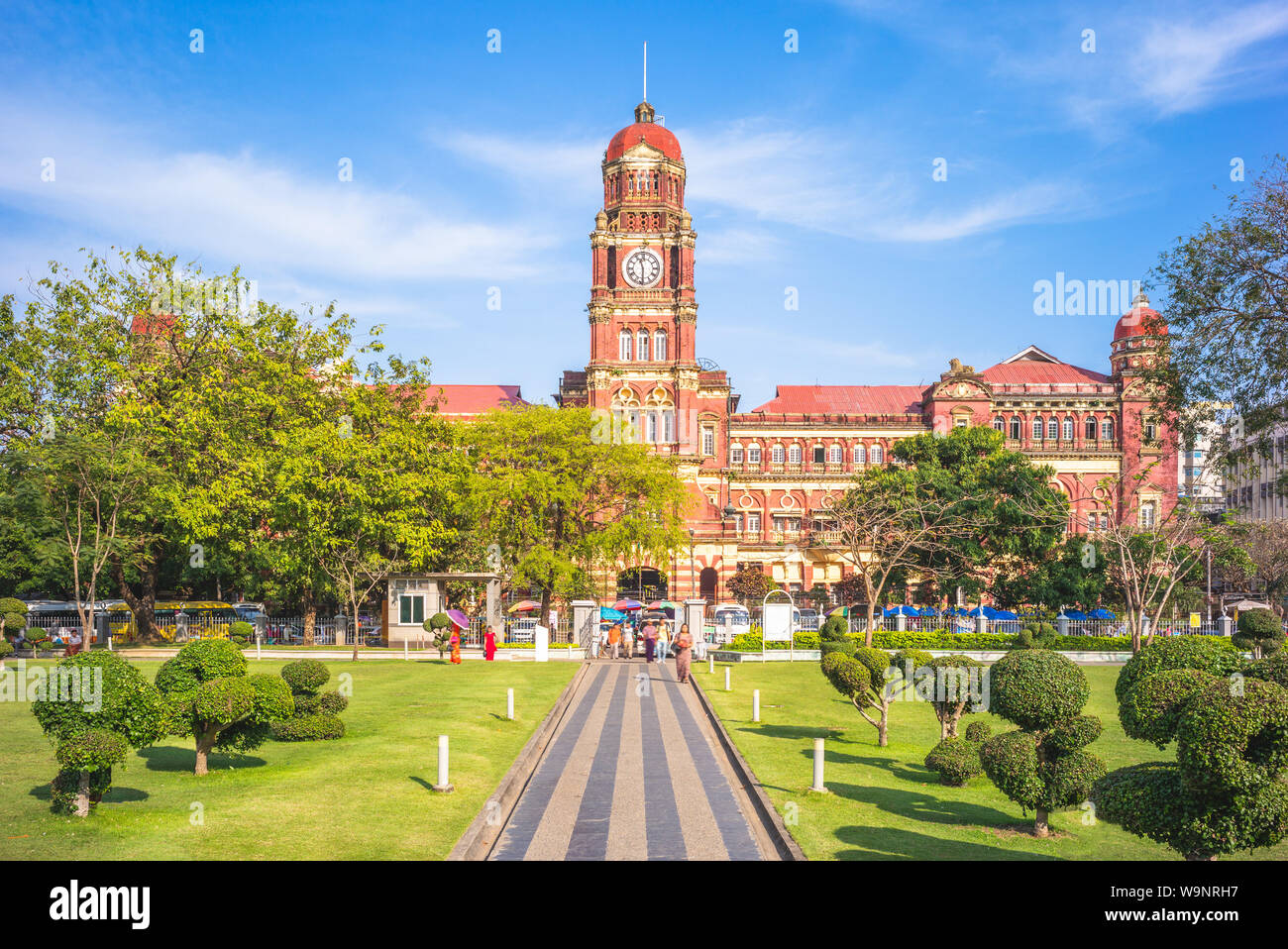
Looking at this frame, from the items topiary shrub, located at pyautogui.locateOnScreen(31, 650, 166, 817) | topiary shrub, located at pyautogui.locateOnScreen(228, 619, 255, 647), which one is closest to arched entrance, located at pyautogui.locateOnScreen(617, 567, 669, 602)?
topiary shrub, located at pyautogui.locateOnScreen(228, 619, 255, 647)

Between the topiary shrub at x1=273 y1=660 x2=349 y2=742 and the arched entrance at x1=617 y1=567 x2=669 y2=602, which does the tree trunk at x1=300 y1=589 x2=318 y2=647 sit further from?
the arched entrance at x1=617 y1=567 x2=669 y2=602

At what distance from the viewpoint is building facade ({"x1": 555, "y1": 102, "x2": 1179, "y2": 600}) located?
2650 inches

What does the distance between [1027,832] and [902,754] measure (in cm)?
641

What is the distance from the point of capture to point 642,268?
68.4 meters

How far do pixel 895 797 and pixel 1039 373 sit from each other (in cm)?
6895

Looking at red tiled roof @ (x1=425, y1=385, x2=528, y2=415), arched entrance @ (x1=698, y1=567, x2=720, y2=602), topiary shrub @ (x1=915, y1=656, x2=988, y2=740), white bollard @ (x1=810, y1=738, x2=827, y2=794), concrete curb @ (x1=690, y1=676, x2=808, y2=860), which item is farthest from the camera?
red tiled roof @ (x1=425, y1=385, x2=528, y2=415)

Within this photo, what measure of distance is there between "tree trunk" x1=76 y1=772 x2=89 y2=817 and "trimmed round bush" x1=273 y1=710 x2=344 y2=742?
20.7 ft

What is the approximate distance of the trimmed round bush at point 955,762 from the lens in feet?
55.1

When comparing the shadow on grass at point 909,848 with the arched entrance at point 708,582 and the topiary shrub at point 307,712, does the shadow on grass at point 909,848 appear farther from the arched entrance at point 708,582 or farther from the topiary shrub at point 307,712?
the arched entrance at point 708,582

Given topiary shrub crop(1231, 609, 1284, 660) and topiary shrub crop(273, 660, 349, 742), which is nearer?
topiary shrub crop(273, 660, 349, 742)

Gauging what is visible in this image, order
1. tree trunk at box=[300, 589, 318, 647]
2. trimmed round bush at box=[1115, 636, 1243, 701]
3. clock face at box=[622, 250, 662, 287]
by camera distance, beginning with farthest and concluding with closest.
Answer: clock face at box=[622, 250, 662, 287], tree trunk at box=[300, 589, 318, 647], trimmed round bush at box=[1115, 636, 1243, 701]

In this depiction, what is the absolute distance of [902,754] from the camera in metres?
20.1

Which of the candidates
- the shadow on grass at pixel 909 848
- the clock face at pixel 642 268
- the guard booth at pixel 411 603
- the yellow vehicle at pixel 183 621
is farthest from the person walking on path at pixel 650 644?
the clock face at pixel 642 268
